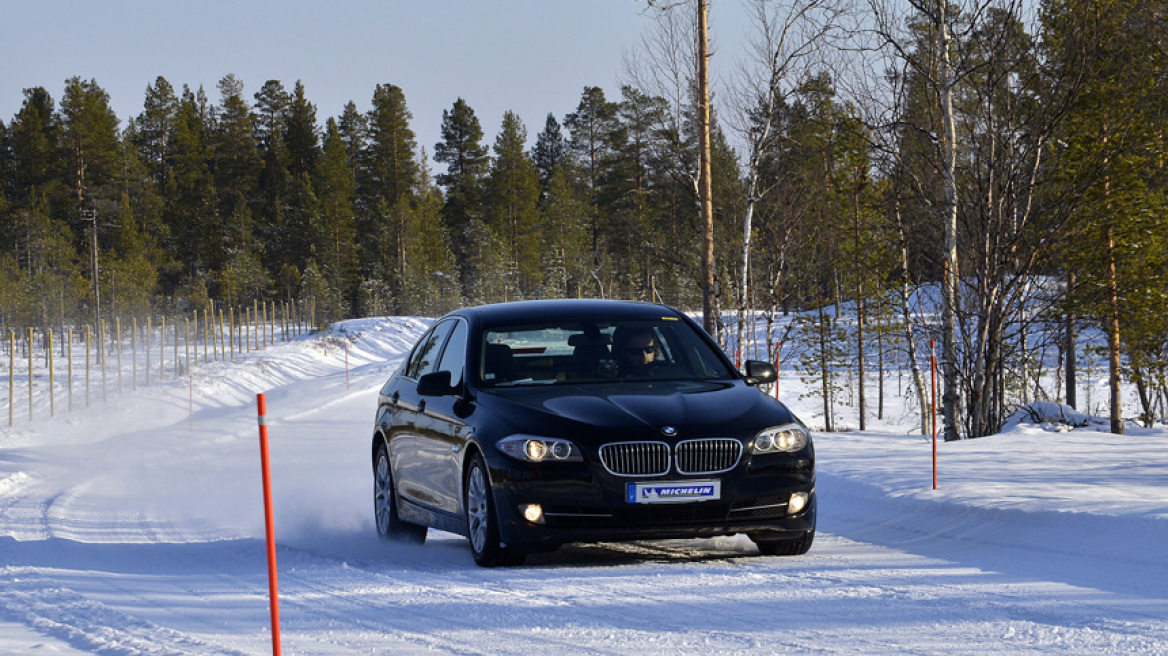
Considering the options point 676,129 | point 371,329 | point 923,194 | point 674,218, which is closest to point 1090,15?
point 923,194

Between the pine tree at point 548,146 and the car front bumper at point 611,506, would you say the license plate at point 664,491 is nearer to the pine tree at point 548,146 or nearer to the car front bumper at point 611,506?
the car front bumper at point 611,506

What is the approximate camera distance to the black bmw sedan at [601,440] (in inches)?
279

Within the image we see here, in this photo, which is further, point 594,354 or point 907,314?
point 907,314

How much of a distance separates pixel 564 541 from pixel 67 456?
1571 centimetres

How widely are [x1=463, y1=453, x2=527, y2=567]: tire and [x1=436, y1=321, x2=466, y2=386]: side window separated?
87 centimetres

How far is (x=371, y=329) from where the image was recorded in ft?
224

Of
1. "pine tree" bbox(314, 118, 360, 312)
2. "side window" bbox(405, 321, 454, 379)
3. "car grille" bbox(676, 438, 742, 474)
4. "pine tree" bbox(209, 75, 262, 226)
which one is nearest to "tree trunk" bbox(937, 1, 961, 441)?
"side window" bbox(405, 321, 454, 379)

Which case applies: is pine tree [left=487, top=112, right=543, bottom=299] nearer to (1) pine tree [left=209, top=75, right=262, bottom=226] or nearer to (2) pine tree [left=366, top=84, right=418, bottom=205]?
(2) pine tree [left=366, top=84, right=418, bottom=205]

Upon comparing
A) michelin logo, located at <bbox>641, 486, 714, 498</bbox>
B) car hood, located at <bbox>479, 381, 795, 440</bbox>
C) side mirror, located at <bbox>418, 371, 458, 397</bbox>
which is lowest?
michelin logo, located at <bbox>641, 486, 714, 498</bbox>

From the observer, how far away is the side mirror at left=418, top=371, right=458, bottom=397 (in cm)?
805

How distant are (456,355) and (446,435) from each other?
29.2 inches

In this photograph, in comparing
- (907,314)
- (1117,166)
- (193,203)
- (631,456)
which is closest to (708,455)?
(631,456)

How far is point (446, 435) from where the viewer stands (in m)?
8.18

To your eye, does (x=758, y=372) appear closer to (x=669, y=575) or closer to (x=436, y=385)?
(x=669, y=575)
